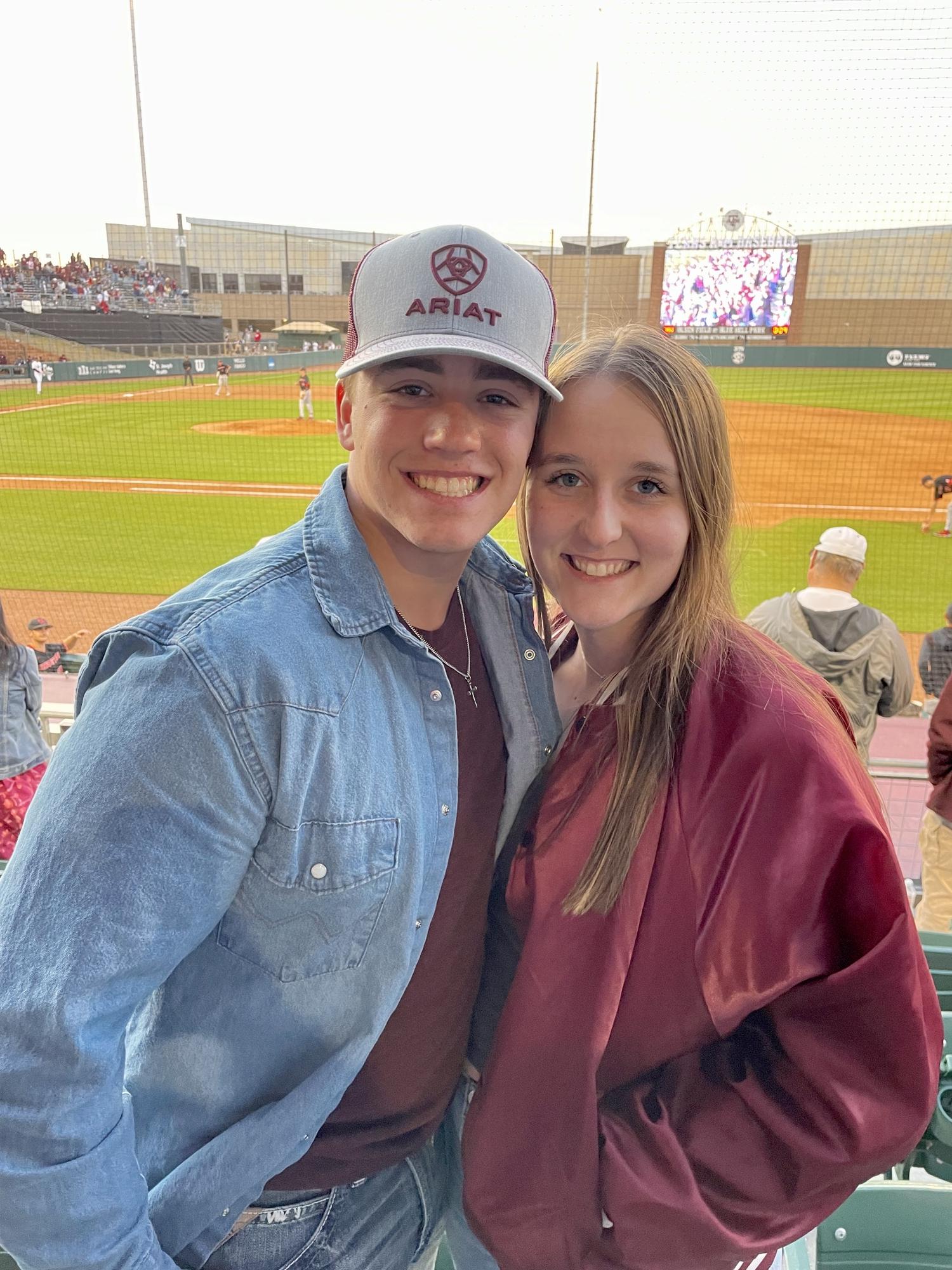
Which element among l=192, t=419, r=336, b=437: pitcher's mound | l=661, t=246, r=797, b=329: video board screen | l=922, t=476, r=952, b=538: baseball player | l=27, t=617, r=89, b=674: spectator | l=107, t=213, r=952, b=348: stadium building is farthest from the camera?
l=192, t=419, r=336, b=437: pitcher's mound

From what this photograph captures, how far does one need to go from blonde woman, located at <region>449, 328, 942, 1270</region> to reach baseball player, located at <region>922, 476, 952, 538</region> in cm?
1009

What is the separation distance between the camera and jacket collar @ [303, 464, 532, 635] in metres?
0.86

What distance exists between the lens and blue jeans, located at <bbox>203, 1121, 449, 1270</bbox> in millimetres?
979

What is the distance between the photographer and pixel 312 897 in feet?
2.73

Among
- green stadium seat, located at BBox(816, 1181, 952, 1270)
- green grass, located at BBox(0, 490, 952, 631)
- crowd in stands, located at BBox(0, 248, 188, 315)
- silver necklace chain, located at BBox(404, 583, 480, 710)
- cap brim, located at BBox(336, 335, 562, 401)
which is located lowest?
green grass, located at BBox(0, 490, 952, 631)

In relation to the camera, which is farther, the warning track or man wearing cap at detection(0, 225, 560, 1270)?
A: the warning track

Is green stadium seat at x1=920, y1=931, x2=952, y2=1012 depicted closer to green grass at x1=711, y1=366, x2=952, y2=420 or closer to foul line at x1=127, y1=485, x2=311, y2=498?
foul line at x1=127, y1=485, x2=311, y2=498

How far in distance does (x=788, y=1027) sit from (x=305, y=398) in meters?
19.0

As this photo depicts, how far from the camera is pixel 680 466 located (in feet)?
→ 3.48

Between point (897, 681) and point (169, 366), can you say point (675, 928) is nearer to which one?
point (897, 681)

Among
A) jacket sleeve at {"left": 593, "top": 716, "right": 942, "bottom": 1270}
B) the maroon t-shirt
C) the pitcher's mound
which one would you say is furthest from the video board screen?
jacket sleeve at {"left": 593, "top": 716, "right": 942, "bottom": 1270}

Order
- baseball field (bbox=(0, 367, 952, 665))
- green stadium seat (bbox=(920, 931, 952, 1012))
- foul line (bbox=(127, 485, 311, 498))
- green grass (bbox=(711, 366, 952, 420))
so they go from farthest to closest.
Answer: green grass (bbox=(711, 366, 952, 420))
foul line (bbox=(127, 485, 311, 498))
baseball field (bbox=(0, 367, 952, 665))
green stadium seat (bbox=(920, 931, 952, 1012))

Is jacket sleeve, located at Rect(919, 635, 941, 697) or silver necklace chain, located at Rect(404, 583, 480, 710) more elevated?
silver necklace chain, located at Rect(404, 583, 480, 710)

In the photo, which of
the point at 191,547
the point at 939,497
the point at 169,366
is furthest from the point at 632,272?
the point at 191,547
